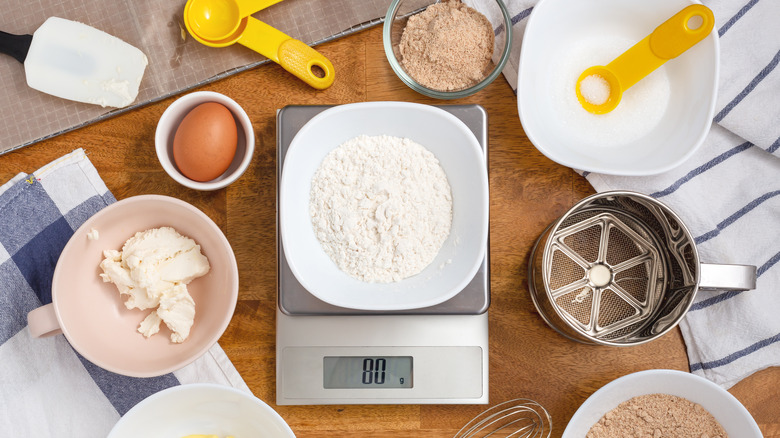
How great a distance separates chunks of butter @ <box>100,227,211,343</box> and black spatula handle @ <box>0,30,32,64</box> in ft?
1.08

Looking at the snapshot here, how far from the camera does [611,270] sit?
81 cm

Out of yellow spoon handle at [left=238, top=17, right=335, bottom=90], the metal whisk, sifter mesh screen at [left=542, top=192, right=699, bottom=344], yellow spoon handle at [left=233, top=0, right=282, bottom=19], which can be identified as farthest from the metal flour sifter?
yellow spoon handle at [left=233, top=0, right=282, bottom=19]

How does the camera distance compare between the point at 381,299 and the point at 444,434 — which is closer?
the point at 381,299

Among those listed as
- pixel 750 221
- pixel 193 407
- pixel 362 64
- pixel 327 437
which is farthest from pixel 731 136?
pixel 193 407

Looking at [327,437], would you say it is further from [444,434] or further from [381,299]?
[381,299]

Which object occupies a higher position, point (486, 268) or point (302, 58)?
point (302, 58)

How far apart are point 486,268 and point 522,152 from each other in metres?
0.19

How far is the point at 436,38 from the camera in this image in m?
0.79

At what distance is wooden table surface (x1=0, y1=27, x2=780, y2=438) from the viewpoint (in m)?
0.82

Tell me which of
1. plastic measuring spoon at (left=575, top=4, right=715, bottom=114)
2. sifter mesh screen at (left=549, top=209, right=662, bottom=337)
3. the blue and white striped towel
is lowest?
the blue and white striped towel

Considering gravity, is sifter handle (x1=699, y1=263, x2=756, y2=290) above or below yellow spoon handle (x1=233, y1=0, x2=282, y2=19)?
below

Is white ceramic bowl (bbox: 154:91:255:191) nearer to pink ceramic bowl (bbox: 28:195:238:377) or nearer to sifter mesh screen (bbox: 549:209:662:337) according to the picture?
pink ceramic bowl (bbox: 28:195:238:377)

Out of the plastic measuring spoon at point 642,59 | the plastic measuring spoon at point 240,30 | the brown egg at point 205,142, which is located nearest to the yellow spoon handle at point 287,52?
the plastic measuring spoon at point 240,30

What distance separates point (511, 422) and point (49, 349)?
2.14 feet
